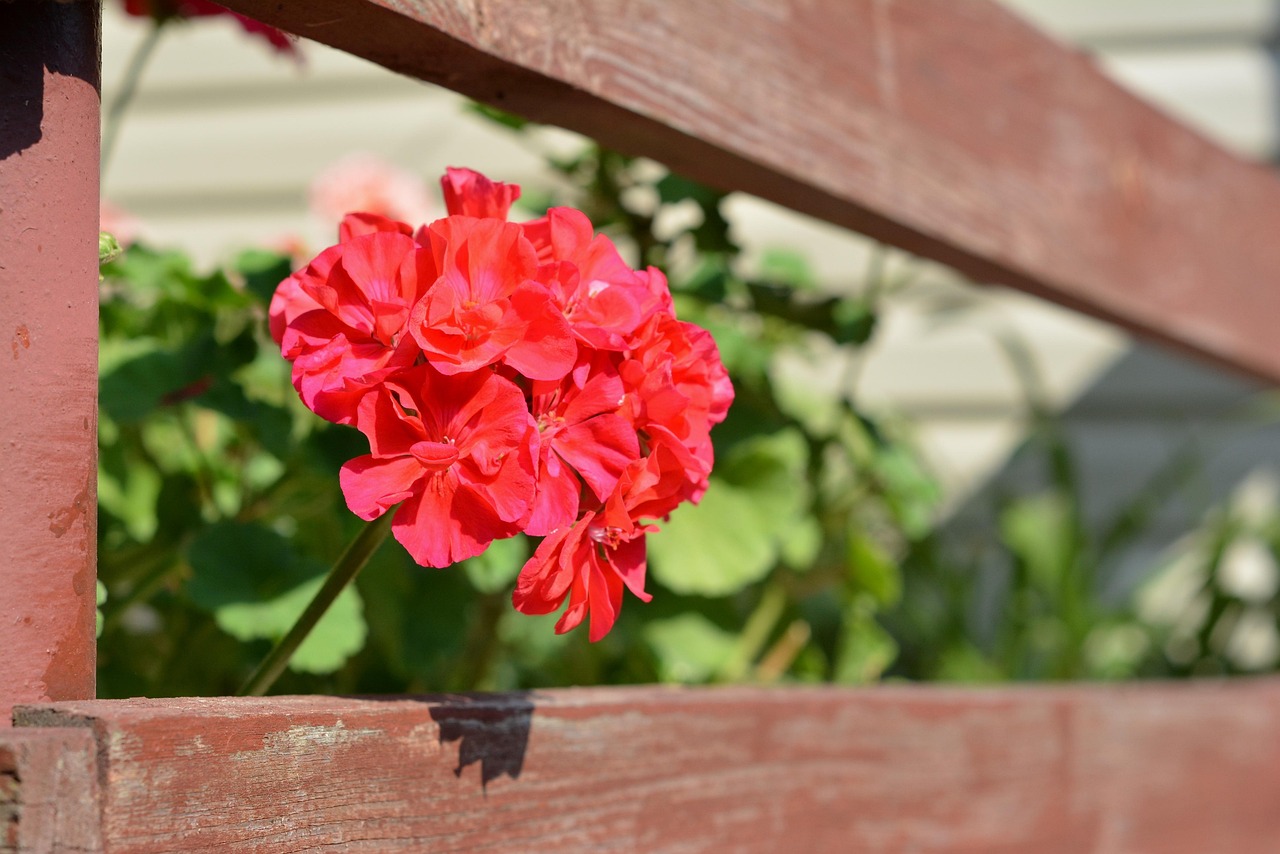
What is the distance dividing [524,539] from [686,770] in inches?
12.3

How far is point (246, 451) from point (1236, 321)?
1246mm

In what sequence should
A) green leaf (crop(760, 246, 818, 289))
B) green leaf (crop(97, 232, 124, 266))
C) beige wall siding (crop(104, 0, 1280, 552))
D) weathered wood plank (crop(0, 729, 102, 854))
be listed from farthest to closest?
beige wall siding (crop(104, 0, 1280, 552)) → green leaf (crop(760, 246, 818, 289)) → green leaf (crop(97, 232, 124, 266)) → weathered wood plank (crop(0, 729, 102, 854))

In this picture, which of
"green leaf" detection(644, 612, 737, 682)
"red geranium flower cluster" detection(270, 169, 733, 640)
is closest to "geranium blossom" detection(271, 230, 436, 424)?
"red geranium flower cluster" detection(270, 169, 733, 640)

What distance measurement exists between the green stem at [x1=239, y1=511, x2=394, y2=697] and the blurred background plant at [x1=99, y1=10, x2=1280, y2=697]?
0.12 m

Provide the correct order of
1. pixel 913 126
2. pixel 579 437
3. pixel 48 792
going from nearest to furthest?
pixel 48 792 → pixel 579 437 → pixel 913 126

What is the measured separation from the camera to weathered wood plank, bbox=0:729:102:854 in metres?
0.41

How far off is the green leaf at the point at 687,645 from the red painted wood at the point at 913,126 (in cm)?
46

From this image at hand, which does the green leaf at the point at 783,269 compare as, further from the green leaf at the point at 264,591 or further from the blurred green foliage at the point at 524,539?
the green leaf at the point at 264,591

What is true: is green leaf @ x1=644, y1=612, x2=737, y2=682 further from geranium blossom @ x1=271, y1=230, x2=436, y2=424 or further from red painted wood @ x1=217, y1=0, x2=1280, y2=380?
geranium blossom @ x1=271, y1=230, x2=436, y2=424

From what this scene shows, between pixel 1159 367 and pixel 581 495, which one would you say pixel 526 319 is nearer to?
pixel 581 495

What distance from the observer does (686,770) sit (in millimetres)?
781

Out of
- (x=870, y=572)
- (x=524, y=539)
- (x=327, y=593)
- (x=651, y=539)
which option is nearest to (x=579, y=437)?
(x=327, y=593)

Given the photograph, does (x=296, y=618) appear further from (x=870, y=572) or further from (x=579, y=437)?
(x=870, y=572)

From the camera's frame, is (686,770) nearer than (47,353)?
No
